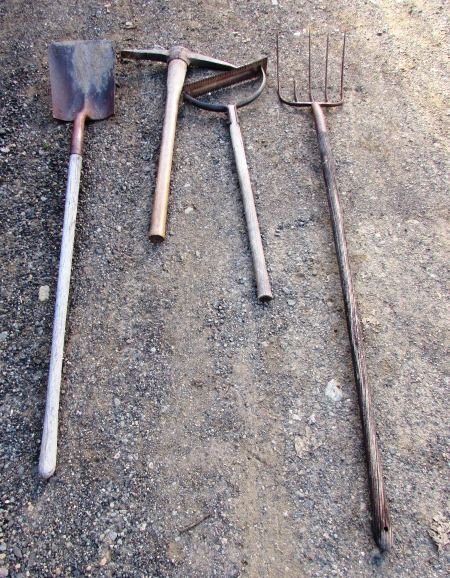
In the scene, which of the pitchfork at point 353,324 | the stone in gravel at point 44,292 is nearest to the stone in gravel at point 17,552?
the stone in gravel at point 44,292

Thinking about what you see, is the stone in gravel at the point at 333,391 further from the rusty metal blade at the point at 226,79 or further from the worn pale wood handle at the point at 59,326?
the rusty metal blade at the point at 226,79

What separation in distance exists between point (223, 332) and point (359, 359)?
718 millimetres

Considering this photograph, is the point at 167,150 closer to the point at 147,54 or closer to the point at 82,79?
the point at 82,79

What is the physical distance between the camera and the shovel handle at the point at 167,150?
3.09 meters

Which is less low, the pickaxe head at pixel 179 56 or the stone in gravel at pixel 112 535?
the pickaxe head at pixel 179 56

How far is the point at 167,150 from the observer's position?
3.36 meters

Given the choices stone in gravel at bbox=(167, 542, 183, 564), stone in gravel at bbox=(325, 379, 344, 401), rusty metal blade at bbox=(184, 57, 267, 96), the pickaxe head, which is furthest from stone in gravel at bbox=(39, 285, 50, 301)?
the pickaxe head

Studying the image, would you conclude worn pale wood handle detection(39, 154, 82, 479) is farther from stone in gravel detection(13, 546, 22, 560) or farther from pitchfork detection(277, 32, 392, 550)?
pitchfork detection(277, 32, 392, 550)

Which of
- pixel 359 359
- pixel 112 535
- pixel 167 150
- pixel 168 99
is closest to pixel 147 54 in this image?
pixel 168 99

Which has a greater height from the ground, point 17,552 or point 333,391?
point 333,391

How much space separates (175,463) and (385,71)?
10.7ft

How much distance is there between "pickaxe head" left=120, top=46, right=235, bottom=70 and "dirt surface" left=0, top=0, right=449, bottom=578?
0.14 metres

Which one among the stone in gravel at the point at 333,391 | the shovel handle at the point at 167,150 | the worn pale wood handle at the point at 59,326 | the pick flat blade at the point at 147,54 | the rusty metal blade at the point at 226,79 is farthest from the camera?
the pick flat blade at the point at 147,54

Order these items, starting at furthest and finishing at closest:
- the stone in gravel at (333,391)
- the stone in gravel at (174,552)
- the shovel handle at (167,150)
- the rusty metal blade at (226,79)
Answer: the rusty metal blade at (226,79)
the shovel handle at (167,150)
the stone in gravel at (333,391)
the stone in gravel at (174,552)
